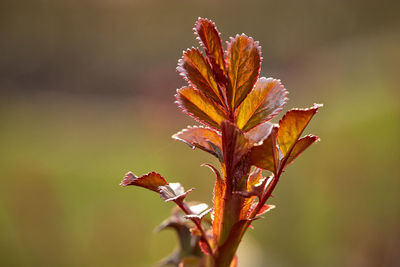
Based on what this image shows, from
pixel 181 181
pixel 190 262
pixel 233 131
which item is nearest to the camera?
pixel 233 131

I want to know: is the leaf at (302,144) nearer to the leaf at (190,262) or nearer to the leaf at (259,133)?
the leaf at (259,133)

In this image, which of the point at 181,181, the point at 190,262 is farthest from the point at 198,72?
the point at 181,181

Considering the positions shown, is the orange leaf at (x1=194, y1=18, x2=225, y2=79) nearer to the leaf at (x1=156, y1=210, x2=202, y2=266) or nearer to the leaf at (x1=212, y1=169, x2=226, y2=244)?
the leaf at (x1=212, y1=169, x2=226, y2=244)

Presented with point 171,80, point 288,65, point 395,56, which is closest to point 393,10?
point 288,65

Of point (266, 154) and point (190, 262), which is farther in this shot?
point (190, 262)

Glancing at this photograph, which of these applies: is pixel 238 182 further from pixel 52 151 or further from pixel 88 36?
pixel 88 36

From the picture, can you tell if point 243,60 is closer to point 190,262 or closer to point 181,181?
point 190,262

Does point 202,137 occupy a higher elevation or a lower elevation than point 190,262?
higher
